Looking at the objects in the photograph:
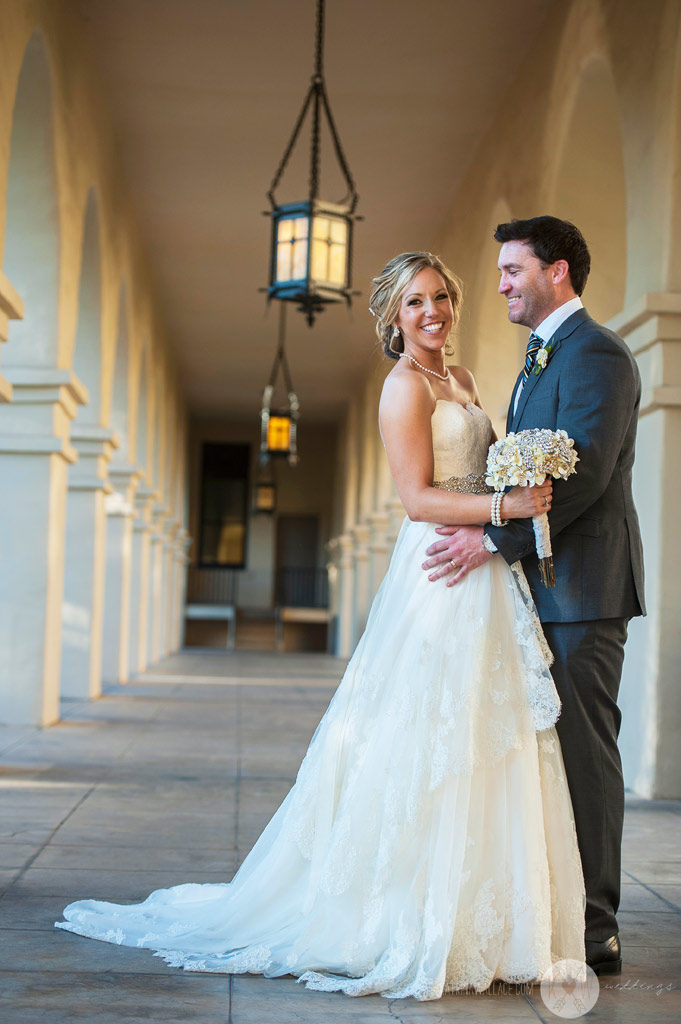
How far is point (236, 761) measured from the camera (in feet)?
21.5

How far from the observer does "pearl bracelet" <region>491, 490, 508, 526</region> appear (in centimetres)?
289

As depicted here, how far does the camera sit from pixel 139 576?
1495 centimetres

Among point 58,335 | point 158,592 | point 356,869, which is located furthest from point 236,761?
point 158,592

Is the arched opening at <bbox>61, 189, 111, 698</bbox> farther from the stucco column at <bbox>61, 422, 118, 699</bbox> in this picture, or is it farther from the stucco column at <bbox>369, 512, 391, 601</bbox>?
the stucco column at <bbox>369, 512, 391, 601</bbox>

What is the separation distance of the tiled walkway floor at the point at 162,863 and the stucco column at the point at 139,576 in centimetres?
579

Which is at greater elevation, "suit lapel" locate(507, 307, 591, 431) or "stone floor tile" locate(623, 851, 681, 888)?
"suit lapel" locate(507, 307, 591, 431)

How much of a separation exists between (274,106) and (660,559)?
572 centimetres

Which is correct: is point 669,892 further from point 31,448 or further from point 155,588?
point 155,588

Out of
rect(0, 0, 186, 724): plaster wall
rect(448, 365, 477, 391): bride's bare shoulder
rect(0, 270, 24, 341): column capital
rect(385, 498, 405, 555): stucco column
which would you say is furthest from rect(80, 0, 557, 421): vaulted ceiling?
rect(448, 365, 477, 391): bride's bare shoulder

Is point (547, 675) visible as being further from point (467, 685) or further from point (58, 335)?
point (58, 335)

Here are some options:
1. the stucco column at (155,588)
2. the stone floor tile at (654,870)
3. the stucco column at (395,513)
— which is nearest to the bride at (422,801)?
the stone floor tile at (654,870)

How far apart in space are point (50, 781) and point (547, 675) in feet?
11.3

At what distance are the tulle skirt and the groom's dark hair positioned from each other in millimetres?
766

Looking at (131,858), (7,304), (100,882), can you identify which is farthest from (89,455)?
(100,882)
